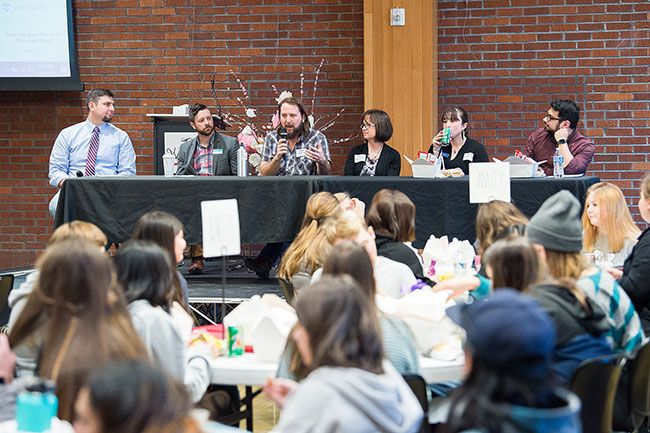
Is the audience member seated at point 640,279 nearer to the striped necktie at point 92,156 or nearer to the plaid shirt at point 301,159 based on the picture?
the plaid shirt at point 301,159

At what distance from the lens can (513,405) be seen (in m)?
2.05

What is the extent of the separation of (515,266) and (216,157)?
5.06 meters

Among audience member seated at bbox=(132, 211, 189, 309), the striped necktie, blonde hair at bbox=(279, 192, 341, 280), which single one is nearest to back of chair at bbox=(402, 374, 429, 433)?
audience member seated at bbox=(132, 211, 189, 309)

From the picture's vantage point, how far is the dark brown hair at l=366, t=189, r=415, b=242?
519 centimetres

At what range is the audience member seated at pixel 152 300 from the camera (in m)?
3.16

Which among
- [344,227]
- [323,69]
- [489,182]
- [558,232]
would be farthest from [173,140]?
[558,232]

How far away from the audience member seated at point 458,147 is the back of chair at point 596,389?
4399 mm

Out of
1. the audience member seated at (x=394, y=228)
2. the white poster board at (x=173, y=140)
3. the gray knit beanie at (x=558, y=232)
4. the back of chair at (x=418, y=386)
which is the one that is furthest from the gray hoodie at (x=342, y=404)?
the white poster board at (x=173, y=140)

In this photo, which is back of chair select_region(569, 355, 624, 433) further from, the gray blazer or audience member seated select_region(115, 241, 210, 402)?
the gray blazer

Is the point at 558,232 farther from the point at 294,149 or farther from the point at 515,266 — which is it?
the point at 294,149

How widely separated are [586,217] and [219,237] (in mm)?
2205

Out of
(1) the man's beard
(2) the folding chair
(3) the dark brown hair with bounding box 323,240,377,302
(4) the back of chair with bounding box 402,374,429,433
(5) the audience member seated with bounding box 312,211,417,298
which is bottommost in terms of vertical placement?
(2) the folding chair

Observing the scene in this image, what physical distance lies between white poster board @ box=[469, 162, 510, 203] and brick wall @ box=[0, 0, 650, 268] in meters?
3.24

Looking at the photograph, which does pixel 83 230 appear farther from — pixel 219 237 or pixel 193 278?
pixel 193 278
